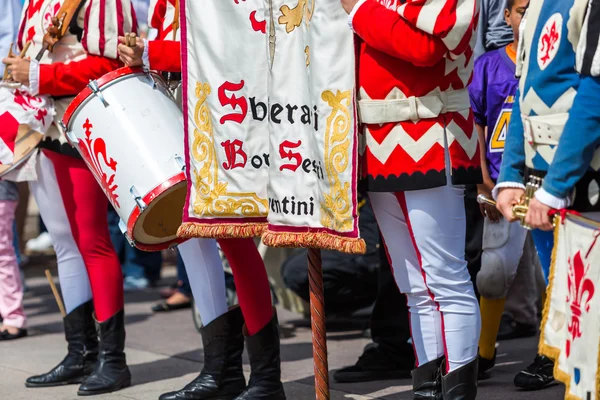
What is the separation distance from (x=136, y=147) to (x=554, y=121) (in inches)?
67.2

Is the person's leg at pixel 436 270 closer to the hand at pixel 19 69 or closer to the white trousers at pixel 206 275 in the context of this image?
the white trousers at pixel 206 275

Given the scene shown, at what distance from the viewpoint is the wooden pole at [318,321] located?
11.0ft

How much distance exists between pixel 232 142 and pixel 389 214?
2.08 ft

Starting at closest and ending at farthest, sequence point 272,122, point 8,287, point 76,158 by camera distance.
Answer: point 272,122 < point 76,158 < point 8,287

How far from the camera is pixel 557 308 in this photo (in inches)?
97.9

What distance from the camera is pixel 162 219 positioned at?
389 cm

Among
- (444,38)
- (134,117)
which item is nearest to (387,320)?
(134,117)

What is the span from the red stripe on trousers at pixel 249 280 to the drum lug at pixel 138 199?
37 centimetres

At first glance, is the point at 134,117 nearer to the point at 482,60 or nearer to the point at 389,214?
the point at 389,214

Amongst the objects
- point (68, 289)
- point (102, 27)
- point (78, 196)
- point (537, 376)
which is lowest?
point (537, 376)

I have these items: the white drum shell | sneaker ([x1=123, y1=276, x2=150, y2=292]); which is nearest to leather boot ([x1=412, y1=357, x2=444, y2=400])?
the white drum shell

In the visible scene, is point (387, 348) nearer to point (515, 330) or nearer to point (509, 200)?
point (515, 330)

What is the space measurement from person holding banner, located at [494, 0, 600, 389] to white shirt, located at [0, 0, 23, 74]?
3.28 meters

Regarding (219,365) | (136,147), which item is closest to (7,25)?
(136,147)
